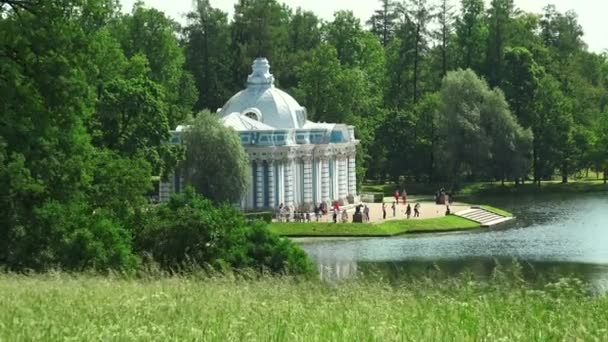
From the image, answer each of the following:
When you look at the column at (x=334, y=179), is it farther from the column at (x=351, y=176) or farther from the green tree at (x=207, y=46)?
the green tree at (x=207, y=46)

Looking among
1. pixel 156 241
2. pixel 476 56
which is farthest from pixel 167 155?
pixel 476 56

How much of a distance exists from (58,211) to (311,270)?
19.8 feet

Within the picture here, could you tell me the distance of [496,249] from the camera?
4744 cm

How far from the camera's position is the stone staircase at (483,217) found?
6044cm

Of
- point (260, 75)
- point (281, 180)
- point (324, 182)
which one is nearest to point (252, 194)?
point (281, 180)

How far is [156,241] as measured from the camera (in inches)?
1271

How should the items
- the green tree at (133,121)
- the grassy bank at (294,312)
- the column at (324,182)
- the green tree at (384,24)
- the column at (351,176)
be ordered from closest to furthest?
the grassy bank at (294,312) → the green tree at (133,121) → the column at (324,182) → the column at (351,176) → the green tree at (384,24)

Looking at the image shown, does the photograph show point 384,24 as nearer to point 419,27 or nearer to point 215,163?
point 419,27

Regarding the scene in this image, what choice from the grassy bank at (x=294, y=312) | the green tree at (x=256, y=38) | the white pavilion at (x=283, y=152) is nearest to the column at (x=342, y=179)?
Result: the white pavilion at (x=283, y=152)

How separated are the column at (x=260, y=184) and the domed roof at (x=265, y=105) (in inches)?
121

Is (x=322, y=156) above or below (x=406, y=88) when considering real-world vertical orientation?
below

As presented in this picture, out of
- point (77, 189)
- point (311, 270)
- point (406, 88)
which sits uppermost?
point (406, 88)

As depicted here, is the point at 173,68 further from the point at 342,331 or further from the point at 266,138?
the point at 342,331

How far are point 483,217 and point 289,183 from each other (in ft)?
33.0
